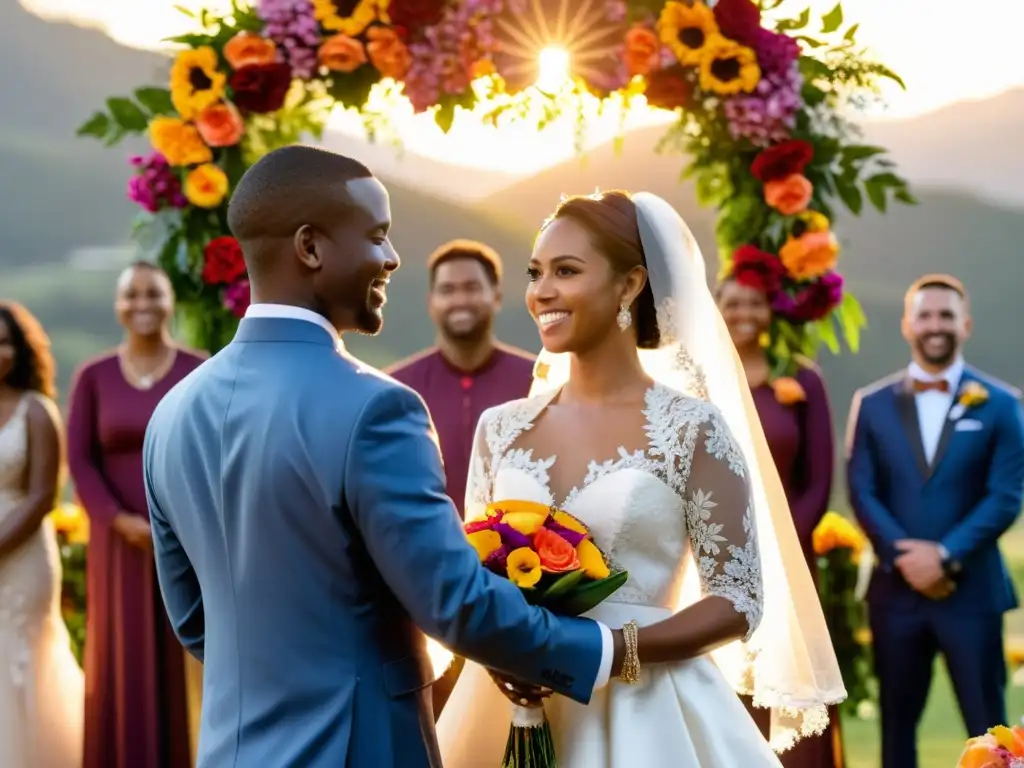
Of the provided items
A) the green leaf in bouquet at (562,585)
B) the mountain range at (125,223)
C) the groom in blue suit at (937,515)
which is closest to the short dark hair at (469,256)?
the groom in blue suit at (937,515)

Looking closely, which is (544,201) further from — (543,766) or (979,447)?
(543,766)

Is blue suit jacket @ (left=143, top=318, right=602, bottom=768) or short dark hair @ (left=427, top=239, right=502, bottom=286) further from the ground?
short dark hair @ (left=427, top=239, right=502, bottom=286)

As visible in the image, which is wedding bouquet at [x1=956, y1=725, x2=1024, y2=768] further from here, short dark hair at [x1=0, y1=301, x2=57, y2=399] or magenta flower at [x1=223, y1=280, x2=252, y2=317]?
short dark hair at [x1=0, y1=301, x2=57, y2=399]

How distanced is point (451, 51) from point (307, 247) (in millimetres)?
3644

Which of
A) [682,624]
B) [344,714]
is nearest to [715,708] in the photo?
[682,624]

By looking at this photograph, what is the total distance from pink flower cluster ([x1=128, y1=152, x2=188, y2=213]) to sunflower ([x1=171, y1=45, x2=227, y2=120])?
11.1 inches

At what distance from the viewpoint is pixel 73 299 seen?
19891 millimetres

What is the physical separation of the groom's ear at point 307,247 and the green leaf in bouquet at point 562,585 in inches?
32.6

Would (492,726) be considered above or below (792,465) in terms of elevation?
below

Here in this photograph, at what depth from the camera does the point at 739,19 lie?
589cm

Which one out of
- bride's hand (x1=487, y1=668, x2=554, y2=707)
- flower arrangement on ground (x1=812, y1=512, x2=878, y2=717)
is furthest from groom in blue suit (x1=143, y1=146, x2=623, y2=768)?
flower arrangement on ground (x1=812, y1=512, x2=878, y2=717)

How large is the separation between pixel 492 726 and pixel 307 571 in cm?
97

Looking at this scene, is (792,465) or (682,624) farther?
(792,465)

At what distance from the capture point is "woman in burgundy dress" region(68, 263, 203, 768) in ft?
20.6
